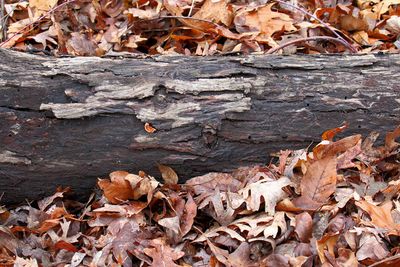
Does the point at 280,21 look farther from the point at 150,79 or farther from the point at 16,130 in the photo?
the point at 16,130

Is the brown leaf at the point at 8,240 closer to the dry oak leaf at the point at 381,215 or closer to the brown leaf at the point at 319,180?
the brown leaf at the point at 319,180

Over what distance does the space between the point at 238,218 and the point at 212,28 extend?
1.60m

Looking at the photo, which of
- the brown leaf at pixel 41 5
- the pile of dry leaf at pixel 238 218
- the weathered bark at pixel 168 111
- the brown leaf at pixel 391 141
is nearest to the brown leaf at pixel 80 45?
the brown leaf at pixel 41 5

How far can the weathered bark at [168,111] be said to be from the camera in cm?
274

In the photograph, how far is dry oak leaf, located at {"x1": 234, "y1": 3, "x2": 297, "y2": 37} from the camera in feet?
12.5

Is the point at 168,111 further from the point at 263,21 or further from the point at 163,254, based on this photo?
the point at 263,21

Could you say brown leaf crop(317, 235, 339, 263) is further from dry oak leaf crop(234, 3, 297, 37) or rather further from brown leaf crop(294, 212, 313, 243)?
dry oak leaf crop(234, 3, 297, 37)

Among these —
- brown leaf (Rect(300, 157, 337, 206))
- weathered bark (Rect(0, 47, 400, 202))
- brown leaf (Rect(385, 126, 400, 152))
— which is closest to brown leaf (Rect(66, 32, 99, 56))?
weathered bark (Rect(0, 47, 400, 202))

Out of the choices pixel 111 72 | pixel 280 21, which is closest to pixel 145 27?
pixel 280 21

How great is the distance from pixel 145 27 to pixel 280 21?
3.11ft

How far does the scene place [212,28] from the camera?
12.3ft

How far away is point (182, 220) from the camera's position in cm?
265

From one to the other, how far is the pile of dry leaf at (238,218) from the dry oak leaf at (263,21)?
1249mm

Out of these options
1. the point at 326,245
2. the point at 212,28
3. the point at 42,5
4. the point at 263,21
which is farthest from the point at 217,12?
the point at 326,245
